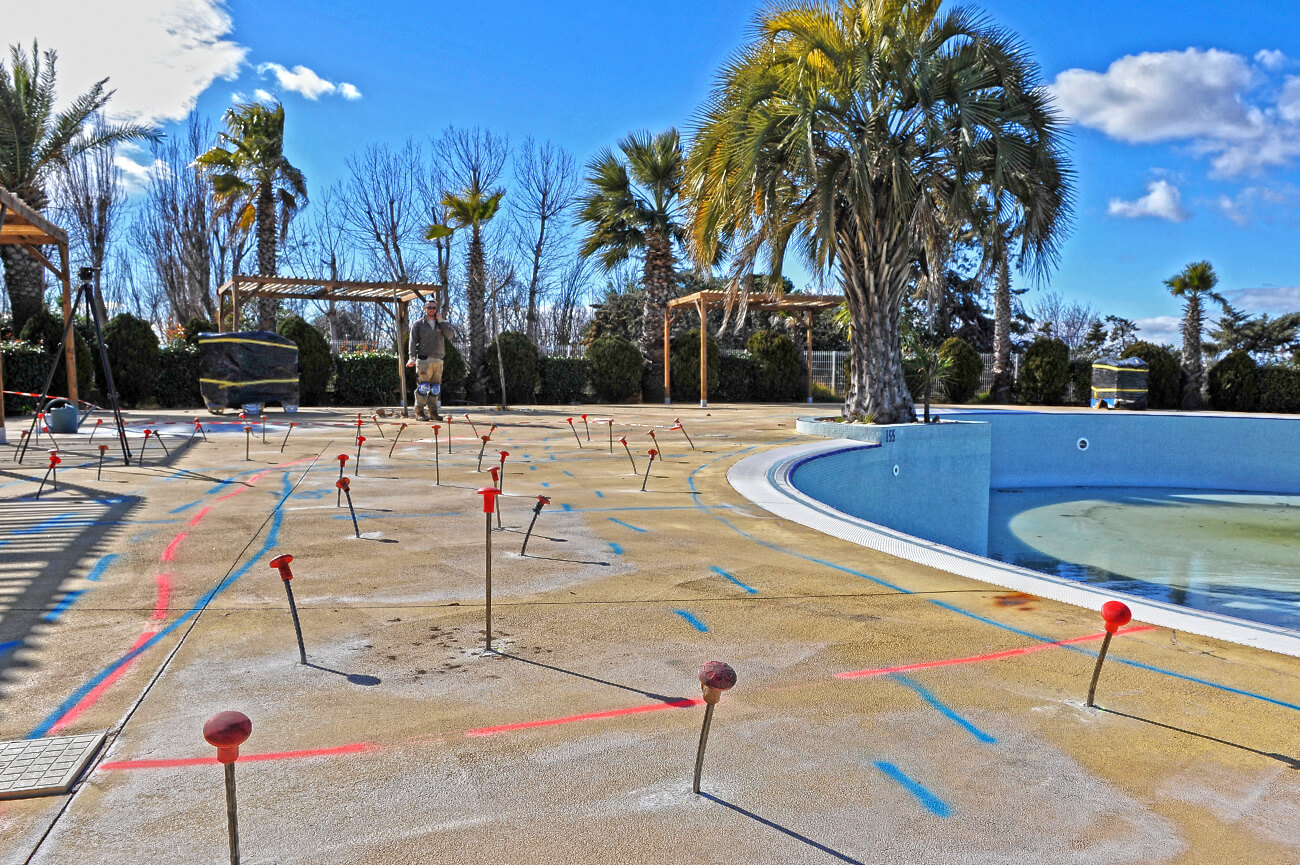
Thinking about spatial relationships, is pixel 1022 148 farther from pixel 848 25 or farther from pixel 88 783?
pixel 88 783

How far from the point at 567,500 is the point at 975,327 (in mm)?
32340

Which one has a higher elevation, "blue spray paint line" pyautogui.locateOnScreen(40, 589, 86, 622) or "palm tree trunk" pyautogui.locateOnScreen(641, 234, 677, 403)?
"palm tree trunk" pyautogui.locateOnScreen(641, 234, 677, 403)

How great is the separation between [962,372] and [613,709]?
24271 mm

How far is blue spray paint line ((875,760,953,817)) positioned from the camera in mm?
2156

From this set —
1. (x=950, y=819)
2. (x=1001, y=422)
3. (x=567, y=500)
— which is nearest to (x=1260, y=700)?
(x=950, y=819)

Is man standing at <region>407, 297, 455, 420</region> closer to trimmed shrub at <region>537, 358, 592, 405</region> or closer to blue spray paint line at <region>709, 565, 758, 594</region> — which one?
trimmed shrub at <region>537, 358, 592, 405</region>

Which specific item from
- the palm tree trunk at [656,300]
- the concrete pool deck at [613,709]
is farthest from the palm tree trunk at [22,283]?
the concrete pool deck at [613,709]

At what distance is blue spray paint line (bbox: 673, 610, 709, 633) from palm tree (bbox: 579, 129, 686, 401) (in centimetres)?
2027

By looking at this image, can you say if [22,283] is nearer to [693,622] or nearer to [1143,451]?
[693,622]

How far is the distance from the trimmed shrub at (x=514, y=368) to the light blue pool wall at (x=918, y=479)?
36.4 ft

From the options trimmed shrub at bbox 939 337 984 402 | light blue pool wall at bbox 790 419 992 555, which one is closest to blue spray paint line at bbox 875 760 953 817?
light blue pool wall at bbox 790 419 992 555

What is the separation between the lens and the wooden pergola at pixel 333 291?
16.9 meters

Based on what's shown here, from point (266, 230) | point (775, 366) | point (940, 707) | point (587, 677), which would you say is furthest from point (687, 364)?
point (940, 707)

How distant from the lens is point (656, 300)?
2384cm
